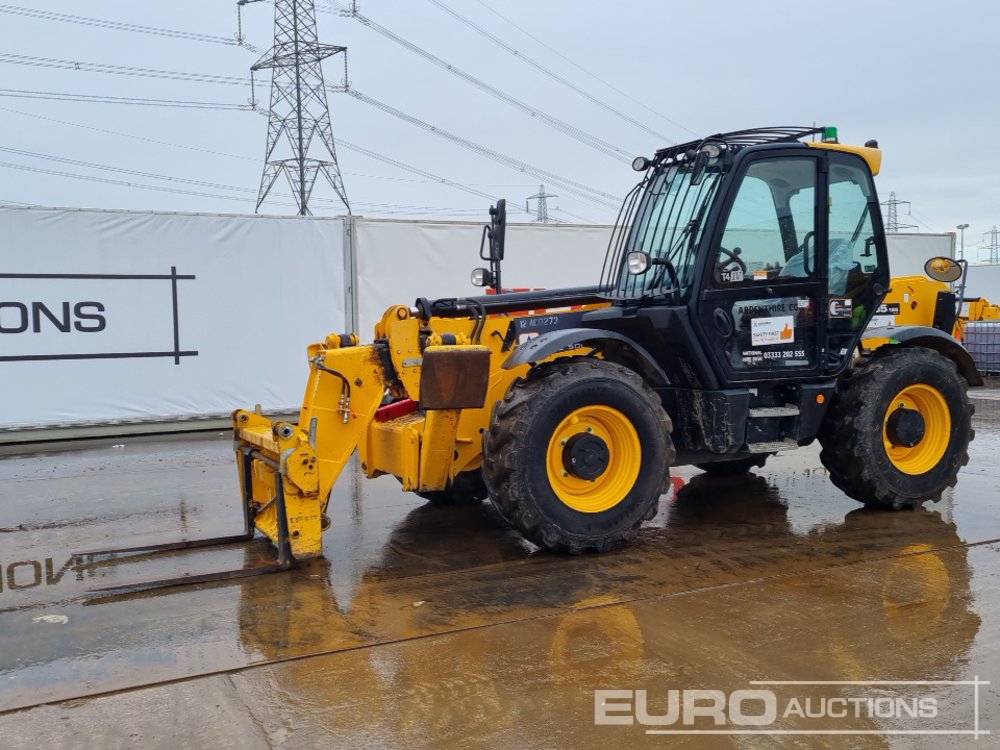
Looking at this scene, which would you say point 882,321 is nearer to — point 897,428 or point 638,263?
point 897,428

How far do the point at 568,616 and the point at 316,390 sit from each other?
1.98 meters

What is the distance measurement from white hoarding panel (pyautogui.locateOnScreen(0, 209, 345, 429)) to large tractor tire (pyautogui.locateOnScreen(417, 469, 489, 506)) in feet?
18.2

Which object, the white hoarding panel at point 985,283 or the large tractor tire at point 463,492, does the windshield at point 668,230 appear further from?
the white hoarding panel at point 985,283

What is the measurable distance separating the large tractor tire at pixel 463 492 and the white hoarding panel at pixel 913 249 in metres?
11.8

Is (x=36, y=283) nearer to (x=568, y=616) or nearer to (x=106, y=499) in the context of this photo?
(x=106, y=499)

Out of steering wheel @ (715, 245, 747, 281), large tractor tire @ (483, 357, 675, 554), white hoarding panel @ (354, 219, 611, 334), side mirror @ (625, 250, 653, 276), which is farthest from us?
white hoarding panel @ (354, 219, 611, 334)

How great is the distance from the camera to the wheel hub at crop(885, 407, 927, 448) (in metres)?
6.31

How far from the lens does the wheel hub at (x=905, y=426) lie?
20.7 feet

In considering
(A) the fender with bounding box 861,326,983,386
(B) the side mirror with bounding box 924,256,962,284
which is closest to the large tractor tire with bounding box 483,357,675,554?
(A) the fender with bounding box 861,326,983,386

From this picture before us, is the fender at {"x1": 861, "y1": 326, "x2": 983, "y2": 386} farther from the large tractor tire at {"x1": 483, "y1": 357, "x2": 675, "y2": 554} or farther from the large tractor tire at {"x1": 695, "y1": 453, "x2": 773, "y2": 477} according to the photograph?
the large tractor tire at {"x1": 483, "y1": 357, "x2": 675, "y2": 554}

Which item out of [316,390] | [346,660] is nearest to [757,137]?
[316,390]

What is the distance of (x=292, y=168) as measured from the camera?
28.2m

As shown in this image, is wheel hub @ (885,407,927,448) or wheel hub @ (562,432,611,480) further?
wheel hub @ (885,407,927,448)

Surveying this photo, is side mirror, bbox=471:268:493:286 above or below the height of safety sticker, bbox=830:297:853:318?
above
